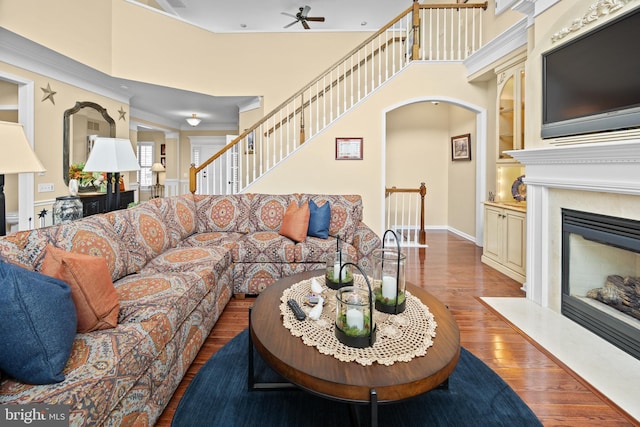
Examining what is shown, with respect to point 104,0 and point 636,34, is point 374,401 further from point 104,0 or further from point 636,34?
point 104,0

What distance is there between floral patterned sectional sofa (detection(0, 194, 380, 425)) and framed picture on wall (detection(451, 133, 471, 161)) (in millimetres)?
3336

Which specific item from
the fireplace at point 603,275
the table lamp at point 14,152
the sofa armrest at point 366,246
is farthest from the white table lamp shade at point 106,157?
the fireplace at point 603,275

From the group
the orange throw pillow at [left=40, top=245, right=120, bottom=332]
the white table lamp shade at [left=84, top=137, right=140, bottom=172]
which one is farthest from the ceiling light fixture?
the orange throw pillow at [left=40, top=245, right=120, bottom=332]

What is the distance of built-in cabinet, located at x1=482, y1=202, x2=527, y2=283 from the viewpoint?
377 centimetres

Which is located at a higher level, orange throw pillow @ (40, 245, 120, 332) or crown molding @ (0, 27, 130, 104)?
crown molding @ (0, 27, 130, 104)

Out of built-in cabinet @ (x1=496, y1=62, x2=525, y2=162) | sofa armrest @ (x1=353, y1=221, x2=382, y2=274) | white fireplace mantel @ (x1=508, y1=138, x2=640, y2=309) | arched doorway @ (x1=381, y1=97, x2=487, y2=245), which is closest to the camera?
white fireplace mantel @ (x1=508, y1=138, x2=640, y2=309)

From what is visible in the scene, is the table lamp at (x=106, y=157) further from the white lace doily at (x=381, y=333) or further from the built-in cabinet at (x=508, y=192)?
the built-in cabinet at (x=508, y=192)

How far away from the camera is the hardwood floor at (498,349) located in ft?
5.64

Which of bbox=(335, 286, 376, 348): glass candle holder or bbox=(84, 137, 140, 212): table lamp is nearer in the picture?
bbox=(335, 286, 376, 348): glass candle holder

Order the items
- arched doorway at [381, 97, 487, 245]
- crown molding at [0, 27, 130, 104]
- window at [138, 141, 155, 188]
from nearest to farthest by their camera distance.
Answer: crown molding at [0, 27, 130, 104] < arched doorway at [381, 97, 487, 245] < window at [138, 141, 155, 188]

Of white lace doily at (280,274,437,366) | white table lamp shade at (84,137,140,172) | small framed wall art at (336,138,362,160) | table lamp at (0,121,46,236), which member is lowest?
white lace doily at (280,274,437,366)

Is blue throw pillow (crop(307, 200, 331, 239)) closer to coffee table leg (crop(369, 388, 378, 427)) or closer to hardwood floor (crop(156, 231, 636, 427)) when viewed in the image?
hardwood floor (crop(156, 231, 636, 427))

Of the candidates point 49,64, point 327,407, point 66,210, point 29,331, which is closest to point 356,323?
point 327,407

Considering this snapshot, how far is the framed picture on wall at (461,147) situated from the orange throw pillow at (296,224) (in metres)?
4.01
